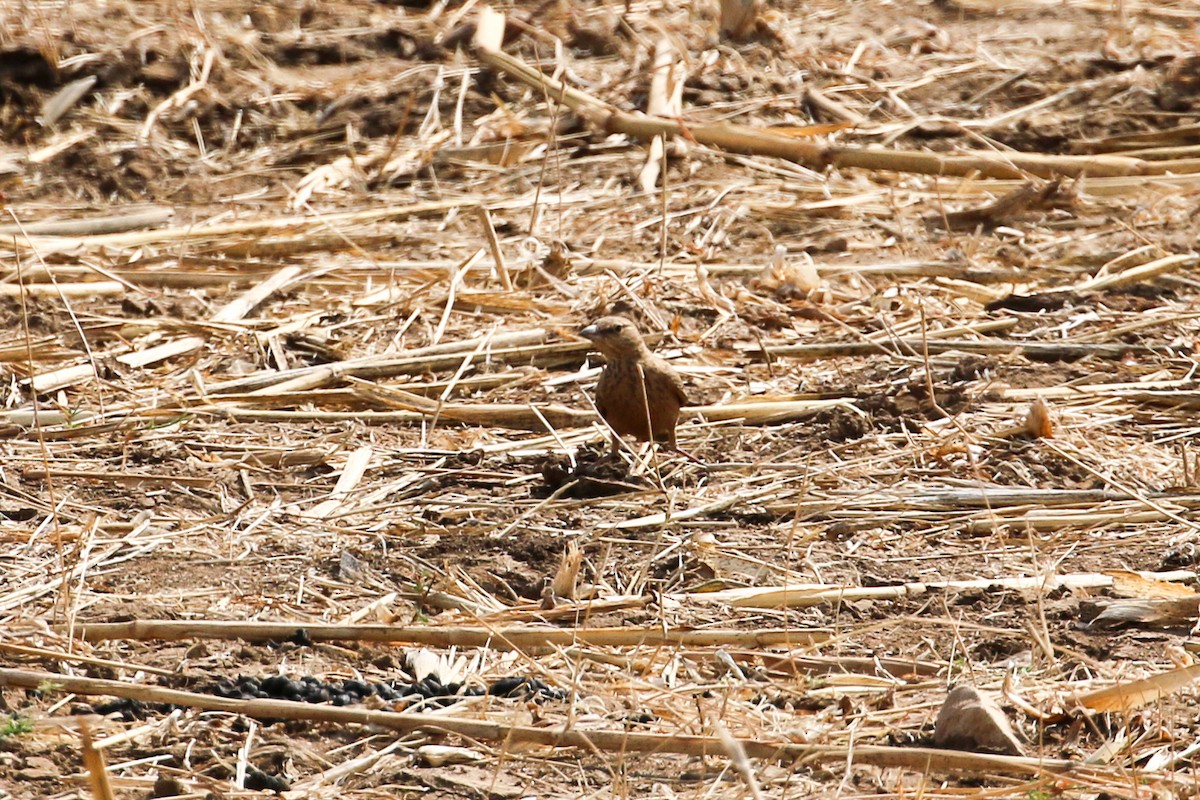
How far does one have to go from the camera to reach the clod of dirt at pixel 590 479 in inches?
193

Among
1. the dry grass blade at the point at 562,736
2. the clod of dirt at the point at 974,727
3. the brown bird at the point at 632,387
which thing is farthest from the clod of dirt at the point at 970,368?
the dry grass blade at the point at 562,736

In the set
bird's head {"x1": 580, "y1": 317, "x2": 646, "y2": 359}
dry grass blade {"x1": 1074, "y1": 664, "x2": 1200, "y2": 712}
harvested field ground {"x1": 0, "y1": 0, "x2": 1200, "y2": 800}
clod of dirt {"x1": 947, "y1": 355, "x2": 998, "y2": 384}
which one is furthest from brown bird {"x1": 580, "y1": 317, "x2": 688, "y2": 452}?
dry grass blade {"x1": 1074, "y1": 664, "x2": 1200, "y2": 712}

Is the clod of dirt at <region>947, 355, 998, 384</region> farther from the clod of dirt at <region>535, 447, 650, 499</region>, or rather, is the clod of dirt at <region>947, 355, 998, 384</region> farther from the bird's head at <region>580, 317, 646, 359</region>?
Result: the clod of dirt at <region>535, 447, 650, 499</region>

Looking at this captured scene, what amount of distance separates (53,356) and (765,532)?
9.30ft

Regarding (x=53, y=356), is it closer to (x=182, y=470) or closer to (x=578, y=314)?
(x=182, y=470)

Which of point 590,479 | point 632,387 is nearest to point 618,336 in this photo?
point 632,387

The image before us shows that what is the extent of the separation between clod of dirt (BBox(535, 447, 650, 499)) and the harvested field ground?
17mm

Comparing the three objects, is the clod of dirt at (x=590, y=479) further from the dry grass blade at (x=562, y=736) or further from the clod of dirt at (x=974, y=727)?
the clod of dirt at (x=974, y=727)

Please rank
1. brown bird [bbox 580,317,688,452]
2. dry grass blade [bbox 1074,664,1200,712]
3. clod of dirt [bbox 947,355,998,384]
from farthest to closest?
clod of dirt [bbox 947,355,998,384] < brown bird [bbox 580,317,688,452] < dry grass blade [bbox 1074,664,1200,712]

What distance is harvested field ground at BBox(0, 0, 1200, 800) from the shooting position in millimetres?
3479

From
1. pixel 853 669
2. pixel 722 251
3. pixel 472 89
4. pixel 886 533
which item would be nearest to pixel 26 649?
pixel 853 669

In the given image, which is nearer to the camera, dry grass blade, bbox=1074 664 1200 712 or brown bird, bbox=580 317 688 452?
dry grass blade, bbox=1074 664 1200 712

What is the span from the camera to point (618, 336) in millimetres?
5145

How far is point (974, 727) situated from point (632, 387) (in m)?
1.99
